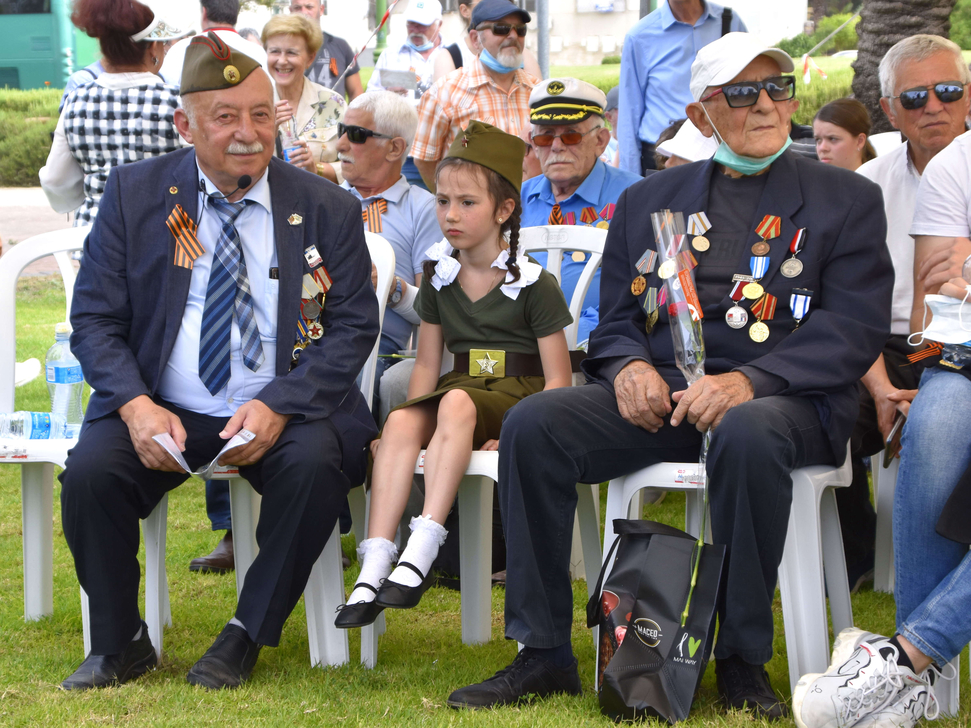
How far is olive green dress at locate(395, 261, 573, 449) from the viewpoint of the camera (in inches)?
136

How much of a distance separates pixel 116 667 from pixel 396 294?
162 centimetres

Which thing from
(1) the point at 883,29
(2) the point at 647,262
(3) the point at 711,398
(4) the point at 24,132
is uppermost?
(1) the point at 883,29

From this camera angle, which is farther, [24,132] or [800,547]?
[24,132]

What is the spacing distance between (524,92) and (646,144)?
79 centimetres

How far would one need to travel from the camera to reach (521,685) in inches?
109

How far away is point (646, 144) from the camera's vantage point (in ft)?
19.9

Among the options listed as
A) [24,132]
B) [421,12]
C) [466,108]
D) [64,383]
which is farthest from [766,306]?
[24,132]

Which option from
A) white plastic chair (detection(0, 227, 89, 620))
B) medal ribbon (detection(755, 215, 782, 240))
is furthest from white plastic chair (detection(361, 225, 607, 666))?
white plastic chair (detection(0, 227, 89, 620))

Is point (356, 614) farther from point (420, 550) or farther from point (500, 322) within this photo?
point (500, 322)

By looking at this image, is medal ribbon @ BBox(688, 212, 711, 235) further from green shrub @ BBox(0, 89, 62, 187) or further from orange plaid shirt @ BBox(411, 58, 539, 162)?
green shrub @ BBox(0, 89, 62, 187)

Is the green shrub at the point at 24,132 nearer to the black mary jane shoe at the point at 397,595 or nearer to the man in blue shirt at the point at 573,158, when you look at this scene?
the man in blue shirt at the point at 573,158

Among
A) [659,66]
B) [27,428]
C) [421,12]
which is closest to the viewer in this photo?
[27,428]

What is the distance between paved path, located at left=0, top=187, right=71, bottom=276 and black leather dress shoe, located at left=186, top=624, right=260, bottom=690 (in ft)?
34.0

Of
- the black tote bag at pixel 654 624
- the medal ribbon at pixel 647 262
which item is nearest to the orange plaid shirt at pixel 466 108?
the medal ribbon at pixel 647 262
